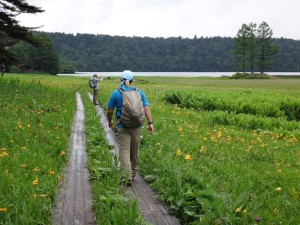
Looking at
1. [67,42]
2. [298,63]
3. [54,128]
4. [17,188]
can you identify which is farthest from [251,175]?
[67,42]

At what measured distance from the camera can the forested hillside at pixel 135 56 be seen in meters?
182

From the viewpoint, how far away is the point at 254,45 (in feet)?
327

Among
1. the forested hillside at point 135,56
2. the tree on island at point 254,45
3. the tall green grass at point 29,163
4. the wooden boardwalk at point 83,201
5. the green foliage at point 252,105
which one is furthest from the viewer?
the forested hillside at point 135,56

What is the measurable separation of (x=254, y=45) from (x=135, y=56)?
328 ft

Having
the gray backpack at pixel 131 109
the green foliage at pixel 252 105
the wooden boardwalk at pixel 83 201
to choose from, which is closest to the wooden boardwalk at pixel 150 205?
the wooden boardwalk at pixel 83 201

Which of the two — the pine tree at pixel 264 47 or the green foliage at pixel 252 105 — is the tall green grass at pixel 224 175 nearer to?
the green foliage at pixel 252 105

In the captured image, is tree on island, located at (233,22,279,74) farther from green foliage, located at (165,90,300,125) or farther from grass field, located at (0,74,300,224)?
grass field, located at (0,74,300,224)

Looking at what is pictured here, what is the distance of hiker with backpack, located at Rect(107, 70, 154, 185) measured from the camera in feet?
22.4

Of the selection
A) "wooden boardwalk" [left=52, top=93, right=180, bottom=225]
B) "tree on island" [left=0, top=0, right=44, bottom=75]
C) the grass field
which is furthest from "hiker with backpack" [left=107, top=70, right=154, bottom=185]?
"tree on island" [left=0, top=0, right=44, bottom=75]

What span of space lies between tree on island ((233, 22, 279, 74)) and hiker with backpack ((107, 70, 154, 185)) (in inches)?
3735

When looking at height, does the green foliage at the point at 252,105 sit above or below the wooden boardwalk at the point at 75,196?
below

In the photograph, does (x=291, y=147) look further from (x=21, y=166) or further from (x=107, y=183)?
(x=21, y=166)

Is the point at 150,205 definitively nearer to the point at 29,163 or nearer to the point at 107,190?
the point at 107,190

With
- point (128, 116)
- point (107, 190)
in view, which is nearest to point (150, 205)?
point (107, 190)
